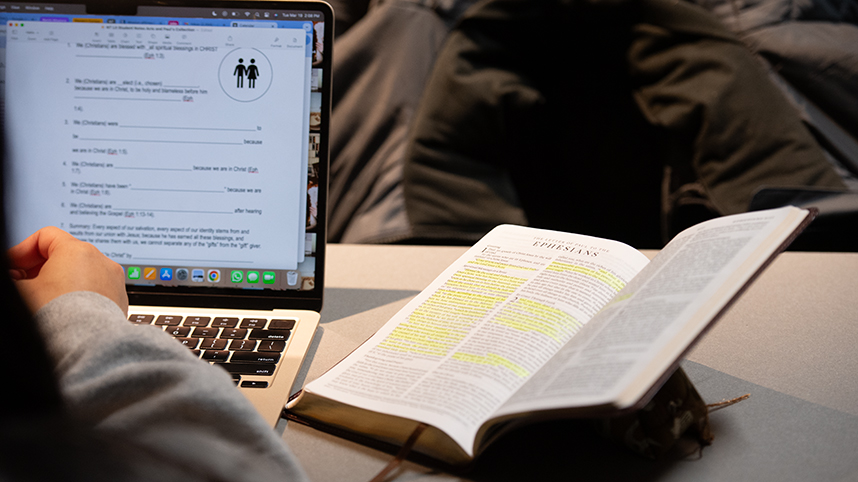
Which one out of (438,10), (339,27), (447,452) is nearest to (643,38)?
(438,10)

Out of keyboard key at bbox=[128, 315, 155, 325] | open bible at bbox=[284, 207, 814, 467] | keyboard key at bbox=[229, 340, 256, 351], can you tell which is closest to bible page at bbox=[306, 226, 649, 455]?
open bible at bbox=[284, 207, 814, 467]

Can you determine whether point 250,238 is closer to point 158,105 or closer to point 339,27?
point 158,105

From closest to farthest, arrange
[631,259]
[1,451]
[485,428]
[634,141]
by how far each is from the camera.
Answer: [1,451]
[485,428]
[631,259]
[634,141]

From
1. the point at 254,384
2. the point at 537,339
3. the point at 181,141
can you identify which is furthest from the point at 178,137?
the point at 537,339

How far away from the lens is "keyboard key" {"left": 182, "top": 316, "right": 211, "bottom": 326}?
53 centimetres

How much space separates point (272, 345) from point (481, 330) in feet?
0.61

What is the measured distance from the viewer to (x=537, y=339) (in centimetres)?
41

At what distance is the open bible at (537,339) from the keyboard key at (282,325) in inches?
4.2

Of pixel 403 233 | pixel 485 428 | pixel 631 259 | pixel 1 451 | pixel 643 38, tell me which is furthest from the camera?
pixel 643 38

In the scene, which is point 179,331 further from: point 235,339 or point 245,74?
point 245,74

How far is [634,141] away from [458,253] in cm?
73

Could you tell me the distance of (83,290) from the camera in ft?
1.27

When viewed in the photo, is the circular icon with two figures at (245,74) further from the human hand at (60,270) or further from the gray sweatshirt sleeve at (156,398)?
the gray sweatshirt sleeve at (156,398)

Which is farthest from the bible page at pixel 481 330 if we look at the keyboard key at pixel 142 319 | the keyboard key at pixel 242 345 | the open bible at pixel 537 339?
the keyboard key at pixel 142 319
